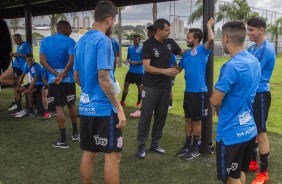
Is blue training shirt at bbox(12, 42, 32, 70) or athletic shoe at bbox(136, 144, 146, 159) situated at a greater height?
blue training shirt at bbox(12, 42, 32, 70)

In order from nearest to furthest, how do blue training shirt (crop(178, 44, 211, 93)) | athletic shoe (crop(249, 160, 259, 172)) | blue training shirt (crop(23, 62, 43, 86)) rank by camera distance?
athletic shoe (crop(249, 160, 259, 172)) < blue training shirt (crop(178, 44, 211, 93)) < blue training shirt (crop(23, 62, 43, 86))

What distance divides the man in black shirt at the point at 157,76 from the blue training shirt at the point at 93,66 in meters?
1.74

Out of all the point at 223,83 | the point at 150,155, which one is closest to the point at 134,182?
the point at 150,155

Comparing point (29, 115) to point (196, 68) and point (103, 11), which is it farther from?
point (103, 11)

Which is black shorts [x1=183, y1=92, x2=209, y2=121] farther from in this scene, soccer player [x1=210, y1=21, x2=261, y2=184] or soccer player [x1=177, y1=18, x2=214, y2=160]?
soccer player [x1=210, y1=21, x2=261, y2=184]

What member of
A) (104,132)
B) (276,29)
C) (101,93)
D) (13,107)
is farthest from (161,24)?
(276,29)

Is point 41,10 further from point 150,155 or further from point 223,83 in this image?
point 223,83

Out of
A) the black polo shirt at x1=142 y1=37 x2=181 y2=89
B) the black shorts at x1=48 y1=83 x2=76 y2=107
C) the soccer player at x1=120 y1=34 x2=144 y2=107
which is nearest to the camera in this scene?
the black polo shirt at x1=142 y1=37 x2=181 y2=89

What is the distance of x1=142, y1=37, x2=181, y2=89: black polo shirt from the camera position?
15.6ft

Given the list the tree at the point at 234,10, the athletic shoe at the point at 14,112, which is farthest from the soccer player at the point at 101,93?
the tree at the point at 234,10

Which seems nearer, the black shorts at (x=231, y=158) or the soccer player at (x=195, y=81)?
the black shorts at (x=231, y=158)

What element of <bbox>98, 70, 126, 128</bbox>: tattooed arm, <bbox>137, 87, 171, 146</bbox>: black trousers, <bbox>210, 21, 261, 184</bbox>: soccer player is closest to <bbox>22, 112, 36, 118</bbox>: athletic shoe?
<bbox>137, 87, 171, 146</bbox>: black trousers

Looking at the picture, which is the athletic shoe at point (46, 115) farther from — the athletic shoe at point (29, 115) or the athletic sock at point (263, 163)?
the athletic sock at point (263, 163)

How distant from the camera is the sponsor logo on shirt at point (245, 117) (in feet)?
9.13
